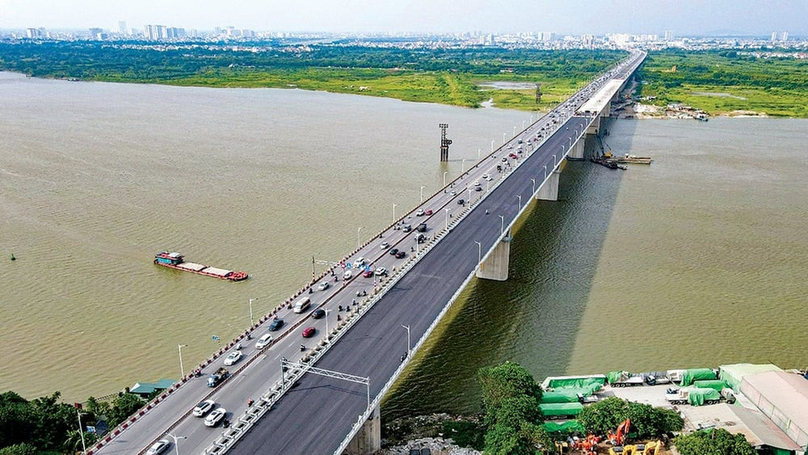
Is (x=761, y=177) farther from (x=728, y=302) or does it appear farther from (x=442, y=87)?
(x=442, y=87)

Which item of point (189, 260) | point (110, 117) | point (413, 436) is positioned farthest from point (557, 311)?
point (110, 117)

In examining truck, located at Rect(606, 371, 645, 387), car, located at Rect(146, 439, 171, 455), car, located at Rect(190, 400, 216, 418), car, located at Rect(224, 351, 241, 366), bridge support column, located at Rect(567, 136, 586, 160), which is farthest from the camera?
bridge support column, located at Rect(567, 136, 586, 160)

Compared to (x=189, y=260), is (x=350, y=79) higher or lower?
higher

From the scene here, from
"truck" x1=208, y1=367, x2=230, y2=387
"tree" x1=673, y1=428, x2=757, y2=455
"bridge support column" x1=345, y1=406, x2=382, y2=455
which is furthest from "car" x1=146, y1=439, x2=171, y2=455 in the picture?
"tree" x1=673, y1=428, x2=757, y2=455

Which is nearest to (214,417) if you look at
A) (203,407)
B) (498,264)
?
(203,407)

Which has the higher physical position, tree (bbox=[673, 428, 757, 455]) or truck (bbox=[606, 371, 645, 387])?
tree (bbox=[673, 428, 757, 455])

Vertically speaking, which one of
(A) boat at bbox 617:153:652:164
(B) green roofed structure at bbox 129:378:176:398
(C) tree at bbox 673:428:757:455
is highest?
(A) boat at bbox 617:153:652:164

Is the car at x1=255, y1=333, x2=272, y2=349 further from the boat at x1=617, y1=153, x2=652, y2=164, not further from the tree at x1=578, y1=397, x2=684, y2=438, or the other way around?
the boat at x1=617, y1=153, x2=652, y2=164
